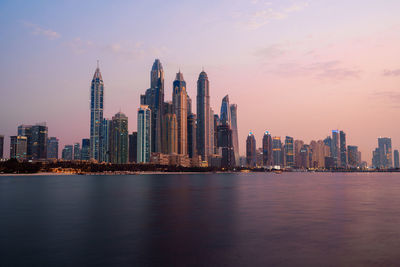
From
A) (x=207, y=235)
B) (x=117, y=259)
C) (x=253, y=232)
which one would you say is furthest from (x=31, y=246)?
(x=253, y=232)

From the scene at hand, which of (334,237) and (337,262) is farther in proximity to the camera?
(334,237)

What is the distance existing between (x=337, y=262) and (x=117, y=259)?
1694cm

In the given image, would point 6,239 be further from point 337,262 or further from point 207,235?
point 337,262

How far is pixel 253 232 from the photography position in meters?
39.8

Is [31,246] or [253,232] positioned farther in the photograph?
[253,232]

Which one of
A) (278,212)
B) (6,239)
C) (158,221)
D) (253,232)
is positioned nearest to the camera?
(6,239)

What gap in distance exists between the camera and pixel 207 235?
3722 centimetres

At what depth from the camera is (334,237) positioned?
3634cm

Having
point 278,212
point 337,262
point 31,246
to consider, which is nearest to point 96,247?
point 31,246

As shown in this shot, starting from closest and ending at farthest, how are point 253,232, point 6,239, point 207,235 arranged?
point 6,239, point 207,235, point 253,232

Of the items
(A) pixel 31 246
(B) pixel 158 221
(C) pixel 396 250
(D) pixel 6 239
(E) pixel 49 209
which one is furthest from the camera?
(E) pixel 49 209

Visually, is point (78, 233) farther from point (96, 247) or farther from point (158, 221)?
point (158, 221)

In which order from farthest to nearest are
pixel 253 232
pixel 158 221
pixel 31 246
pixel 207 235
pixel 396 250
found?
pixel 158 221, pixel 253 232, pixel 207 235, pixel 31 246, pixel 396 250

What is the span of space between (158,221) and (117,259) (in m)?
20.1
